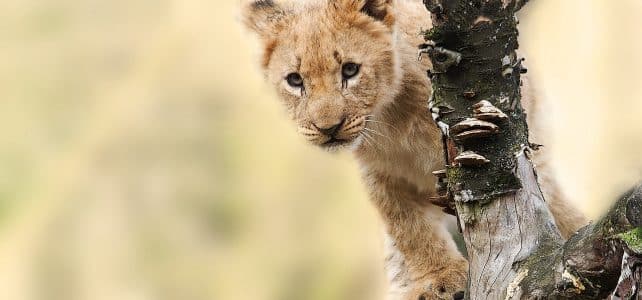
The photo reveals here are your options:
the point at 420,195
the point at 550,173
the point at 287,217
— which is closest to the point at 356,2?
the point at 420,195

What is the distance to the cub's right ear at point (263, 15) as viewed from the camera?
304 cm

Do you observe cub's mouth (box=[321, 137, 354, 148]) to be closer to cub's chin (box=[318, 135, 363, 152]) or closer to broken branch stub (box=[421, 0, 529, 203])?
cub's chin (box=[318, 135, 363, 152])

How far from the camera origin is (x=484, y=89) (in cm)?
196

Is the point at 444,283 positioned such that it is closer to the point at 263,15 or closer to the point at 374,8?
the point at 374,8

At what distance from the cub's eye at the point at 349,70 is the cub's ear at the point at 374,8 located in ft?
0.70

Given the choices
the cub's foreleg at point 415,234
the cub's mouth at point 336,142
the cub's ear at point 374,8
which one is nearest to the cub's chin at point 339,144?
the cub's mouth at point 336,142

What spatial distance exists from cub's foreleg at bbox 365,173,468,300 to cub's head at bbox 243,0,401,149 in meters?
0.54

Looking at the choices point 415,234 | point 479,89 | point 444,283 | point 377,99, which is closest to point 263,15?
point 377,99

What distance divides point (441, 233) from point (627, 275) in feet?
5.82

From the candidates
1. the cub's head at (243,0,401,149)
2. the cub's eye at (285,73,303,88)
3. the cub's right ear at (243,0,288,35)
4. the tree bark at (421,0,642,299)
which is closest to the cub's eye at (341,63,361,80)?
the cub's head at (243,0,401,149)

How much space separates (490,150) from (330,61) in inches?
36.8

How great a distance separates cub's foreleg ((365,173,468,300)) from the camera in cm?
324

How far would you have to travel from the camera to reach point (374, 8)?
2.94 meters

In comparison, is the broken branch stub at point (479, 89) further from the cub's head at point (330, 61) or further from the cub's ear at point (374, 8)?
the cub's ear at point (374, 8)
